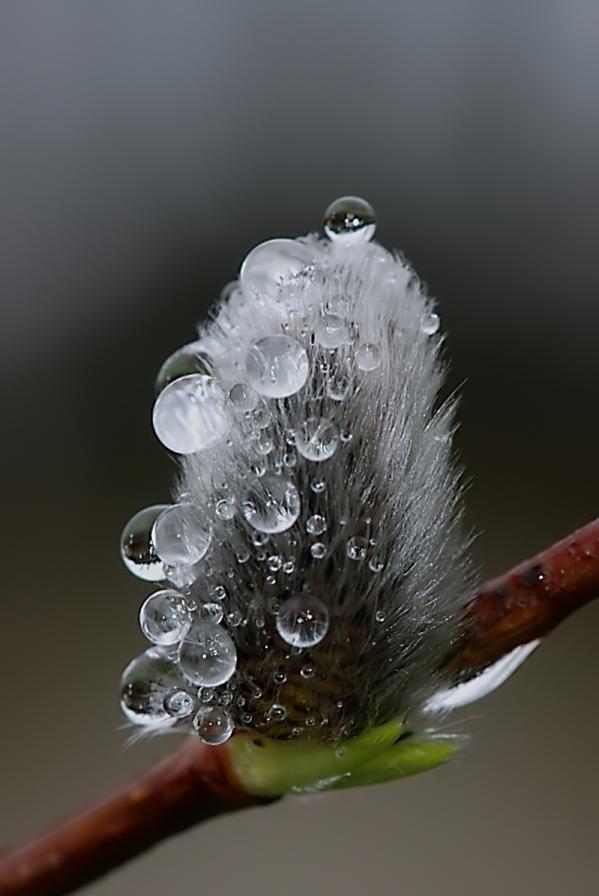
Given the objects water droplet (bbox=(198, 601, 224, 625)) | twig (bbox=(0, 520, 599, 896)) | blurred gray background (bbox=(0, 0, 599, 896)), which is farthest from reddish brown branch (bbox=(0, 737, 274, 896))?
blurred gray background (bbox=(0, 0, 599, 896))

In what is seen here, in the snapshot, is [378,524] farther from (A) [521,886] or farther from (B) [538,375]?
(B) [538,375]

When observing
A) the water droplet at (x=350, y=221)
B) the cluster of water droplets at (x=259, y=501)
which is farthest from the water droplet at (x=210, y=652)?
the water droplet at (x=350, y=221)

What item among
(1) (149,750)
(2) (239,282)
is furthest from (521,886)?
(2) (239,282)

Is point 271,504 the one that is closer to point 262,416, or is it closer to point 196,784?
point 262,416

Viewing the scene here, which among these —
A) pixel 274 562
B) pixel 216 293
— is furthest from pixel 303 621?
pixel 216 293

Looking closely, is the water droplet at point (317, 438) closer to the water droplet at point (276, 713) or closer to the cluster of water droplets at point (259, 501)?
the cluster of water droplets at point (259, 501)

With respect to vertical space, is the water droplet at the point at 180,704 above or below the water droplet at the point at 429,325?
below

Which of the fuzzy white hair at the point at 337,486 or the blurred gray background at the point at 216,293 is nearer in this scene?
the fuzzy white hair at the point at 337,486
